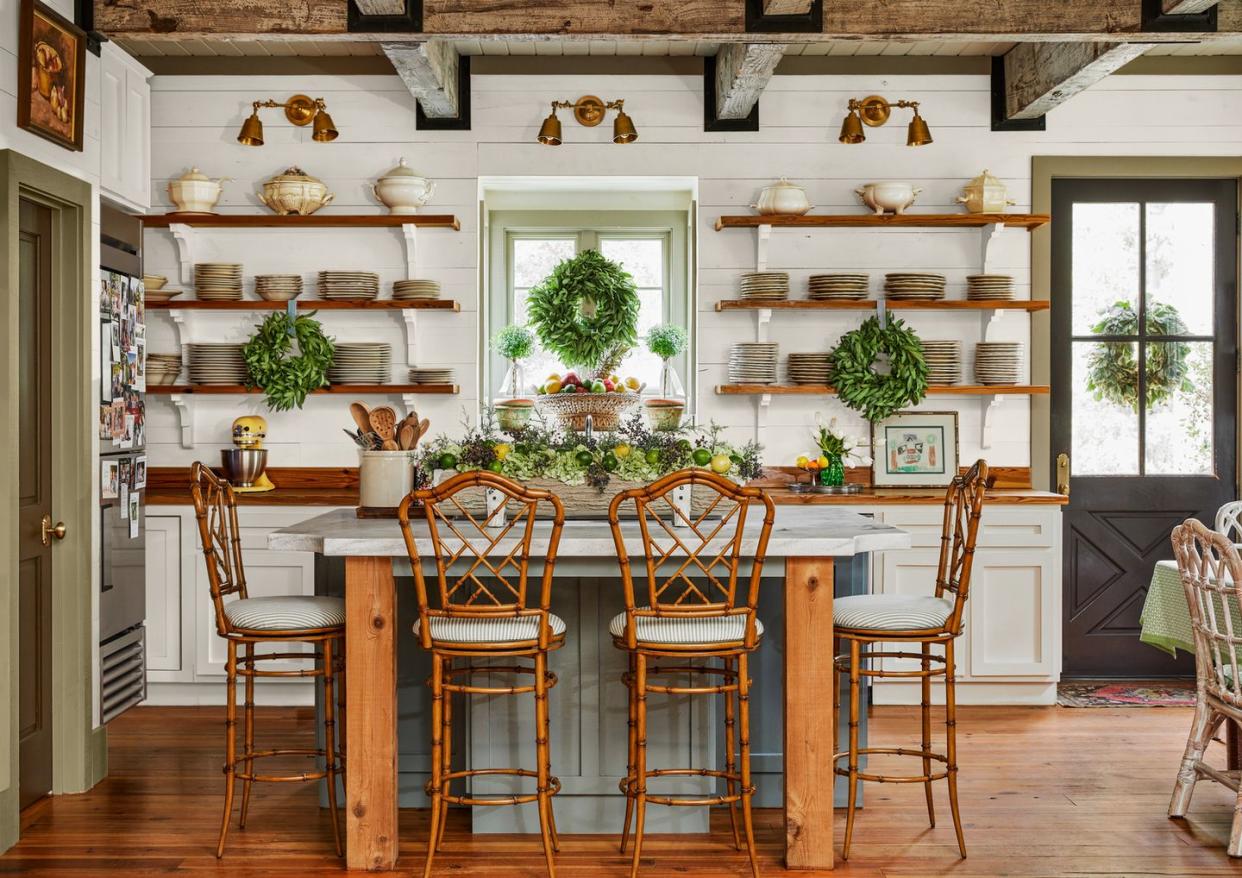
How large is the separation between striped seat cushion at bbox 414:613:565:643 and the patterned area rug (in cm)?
316

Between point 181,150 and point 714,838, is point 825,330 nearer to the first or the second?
point 714,838

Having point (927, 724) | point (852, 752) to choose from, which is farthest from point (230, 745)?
point (927, 724)

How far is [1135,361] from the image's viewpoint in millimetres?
5578

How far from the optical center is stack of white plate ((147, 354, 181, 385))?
17.4ft

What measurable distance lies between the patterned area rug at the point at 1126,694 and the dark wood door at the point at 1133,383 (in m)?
0.13

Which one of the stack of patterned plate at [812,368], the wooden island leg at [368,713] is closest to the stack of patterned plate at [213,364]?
the wooden island leg at [368,713]

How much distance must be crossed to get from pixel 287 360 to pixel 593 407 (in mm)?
1715

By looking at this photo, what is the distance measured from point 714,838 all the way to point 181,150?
415 cm

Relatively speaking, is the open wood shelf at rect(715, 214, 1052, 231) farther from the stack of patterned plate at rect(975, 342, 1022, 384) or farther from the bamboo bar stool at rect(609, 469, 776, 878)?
the bamboo bar stool at rect(609, 469, 776, 878)

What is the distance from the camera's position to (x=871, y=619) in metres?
3.23

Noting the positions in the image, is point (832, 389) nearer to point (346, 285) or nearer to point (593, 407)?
point (593, 407)

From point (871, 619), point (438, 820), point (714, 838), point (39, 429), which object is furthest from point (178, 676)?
point (871, 619)

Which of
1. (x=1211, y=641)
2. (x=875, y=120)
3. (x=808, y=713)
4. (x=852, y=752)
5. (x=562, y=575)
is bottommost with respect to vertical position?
(x=852, y=752)

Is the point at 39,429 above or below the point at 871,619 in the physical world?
above
